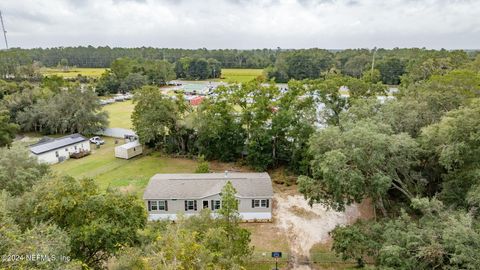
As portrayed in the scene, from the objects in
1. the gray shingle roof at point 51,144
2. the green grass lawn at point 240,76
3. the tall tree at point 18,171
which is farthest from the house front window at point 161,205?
the green grass lawn at point 240,76

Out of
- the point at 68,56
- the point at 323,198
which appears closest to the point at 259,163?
the point at 323,198

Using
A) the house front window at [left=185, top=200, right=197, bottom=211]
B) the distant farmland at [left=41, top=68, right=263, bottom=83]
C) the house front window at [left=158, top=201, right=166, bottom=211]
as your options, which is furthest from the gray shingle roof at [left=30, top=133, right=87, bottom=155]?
the distant farmland at [left=41, top=68, right=263, bottom=83]

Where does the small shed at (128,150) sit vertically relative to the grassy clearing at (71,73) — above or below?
below

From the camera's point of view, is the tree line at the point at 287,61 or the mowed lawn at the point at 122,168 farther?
the tree line at the point at 287,61

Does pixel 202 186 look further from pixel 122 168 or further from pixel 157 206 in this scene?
pixel 122 168

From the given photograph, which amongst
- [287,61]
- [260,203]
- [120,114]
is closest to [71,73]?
[120,114]

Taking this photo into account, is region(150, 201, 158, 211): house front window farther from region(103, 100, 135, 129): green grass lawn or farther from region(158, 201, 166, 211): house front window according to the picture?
region(103, 100, 135, 129): green grass lawn

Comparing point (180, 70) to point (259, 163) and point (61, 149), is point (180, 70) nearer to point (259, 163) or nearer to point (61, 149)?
point (61, 149)

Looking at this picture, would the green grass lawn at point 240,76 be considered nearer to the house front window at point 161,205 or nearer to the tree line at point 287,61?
the tree line at point 287,61
